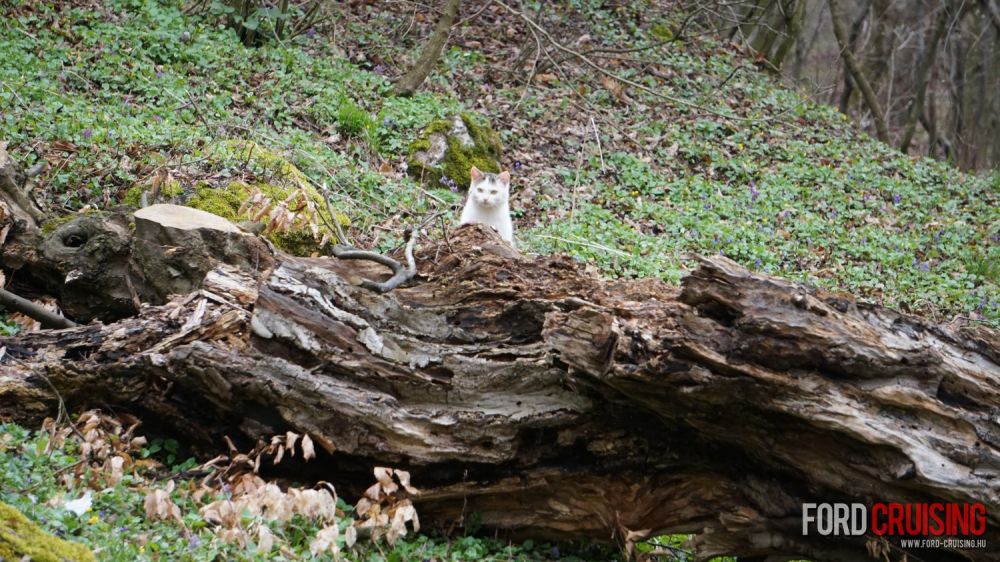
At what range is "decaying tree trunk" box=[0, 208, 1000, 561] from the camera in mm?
3773

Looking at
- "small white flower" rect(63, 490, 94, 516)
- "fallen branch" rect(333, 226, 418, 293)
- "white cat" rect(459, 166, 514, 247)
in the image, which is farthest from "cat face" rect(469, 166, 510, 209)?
"small white flower" rect(63, 490, 94, 516)

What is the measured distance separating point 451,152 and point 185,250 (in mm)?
5199

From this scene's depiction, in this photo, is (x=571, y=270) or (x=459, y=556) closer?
(x=459, y=556)

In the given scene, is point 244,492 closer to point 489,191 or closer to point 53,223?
point 53,223

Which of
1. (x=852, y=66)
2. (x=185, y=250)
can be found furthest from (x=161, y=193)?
(x=852, y=66)

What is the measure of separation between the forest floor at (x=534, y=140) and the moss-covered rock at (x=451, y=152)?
24cm

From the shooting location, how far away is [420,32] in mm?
13688

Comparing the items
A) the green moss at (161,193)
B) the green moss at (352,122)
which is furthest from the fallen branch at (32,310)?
the green moss at (352,122)

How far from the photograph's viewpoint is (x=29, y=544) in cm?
287

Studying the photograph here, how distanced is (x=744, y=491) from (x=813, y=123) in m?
11.5

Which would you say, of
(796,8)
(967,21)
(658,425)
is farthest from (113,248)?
(967,21)

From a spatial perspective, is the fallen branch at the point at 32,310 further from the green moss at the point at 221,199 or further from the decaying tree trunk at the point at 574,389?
the green moss at the point at 221,199

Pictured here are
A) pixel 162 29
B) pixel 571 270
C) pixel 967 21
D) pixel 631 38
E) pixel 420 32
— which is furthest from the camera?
pixel 967 21

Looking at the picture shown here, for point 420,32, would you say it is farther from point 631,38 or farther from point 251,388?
point 251,388
